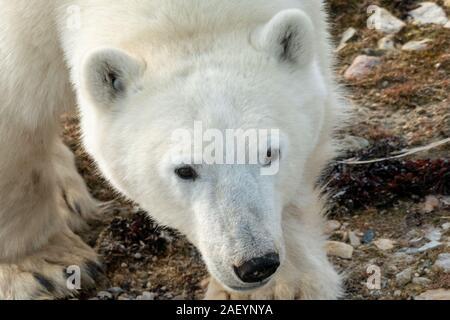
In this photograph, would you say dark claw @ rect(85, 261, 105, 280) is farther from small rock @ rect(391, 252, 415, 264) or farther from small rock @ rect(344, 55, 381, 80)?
small rock @ rect(344, 55, 381, 80)

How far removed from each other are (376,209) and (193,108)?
5.78 ft

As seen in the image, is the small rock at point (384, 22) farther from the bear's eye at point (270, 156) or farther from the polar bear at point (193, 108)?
the bear's eye at point (270, 156)

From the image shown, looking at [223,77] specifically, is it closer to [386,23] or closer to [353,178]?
[353,178]


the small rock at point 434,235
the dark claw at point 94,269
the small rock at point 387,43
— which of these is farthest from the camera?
the small rock at point 387,43

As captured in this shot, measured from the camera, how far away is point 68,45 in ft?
14.2

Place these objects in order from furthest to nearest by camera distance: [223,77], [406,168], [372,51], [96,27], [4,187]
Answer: [372,51] → [406,168] → [4,187] → [96,27] → [223,77]

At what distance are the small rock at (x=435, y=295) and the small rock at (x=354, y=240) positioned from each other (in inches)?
23.2

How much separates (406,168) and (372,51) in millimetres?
1670

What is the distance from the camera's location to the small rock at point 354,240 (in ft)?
16.1

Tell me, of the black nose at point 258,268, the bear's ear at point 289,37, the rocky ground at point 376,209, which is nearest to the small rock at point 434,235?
the rocky ground at point 376,209

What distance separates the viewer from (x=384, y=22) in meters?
6.91


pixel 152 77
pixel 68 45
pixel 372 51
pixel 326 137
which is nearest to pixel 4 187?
pixel 68 45

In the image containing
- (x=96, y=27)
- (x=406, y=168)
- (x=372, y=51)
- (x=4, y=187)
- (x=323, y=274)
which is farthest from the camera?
(x=372, y=51)

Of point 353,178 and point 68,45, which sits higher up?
point 68,45
